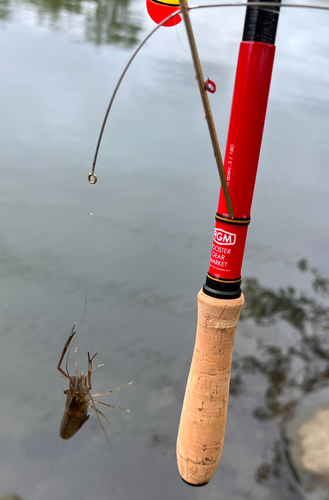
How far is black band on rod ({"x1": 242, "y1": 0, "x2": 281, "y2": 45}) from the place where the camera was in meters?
0.65

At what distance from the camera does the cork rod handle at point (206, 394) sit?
0.78 meters

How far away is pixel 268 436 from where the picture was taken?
1397 mm

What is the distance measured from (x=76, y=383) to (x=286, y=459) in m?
0.69

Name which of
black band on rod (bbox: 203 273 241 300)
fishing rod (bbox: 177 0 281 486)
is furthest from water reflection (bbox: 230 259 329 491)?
black band on rod (bbox: 203 273 241 300)

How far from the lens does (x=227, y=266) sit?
30.1 inches

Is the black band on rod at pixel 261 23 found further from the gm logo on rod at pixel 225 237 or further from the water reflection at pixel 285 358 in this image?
the water reflection at pixel 285 358

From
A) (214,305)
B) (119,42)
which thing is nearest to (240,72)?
(214,305)

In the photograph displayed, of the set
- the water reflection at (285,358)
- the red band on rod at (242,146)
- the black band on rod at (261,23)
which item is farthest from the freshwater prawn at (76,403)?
the black band on rod at (261,23)

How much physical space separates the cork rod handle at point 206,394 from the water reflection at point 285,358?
0.59 m

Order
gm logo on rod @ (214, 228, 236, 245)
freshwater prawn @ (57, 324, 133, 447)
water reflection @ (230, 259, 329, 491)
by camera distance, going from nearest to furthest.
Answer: gm logo on rod @ (214, 228, 236, 245), freshwater prawn @ (57, 324, 133, 447), water reflection @ (230, 259, 329, 491)

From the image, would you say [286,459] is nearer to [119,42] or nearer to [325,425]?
[325,425]

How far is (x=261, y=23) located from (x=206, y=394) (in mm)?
618

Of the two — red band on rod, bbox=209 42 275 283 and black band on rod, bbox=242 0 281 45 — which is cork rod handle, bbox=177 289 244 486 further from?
black band on rod, bbox=242 0 281 45

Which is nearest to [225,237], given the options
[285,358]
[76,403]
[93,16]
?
[76,403]
